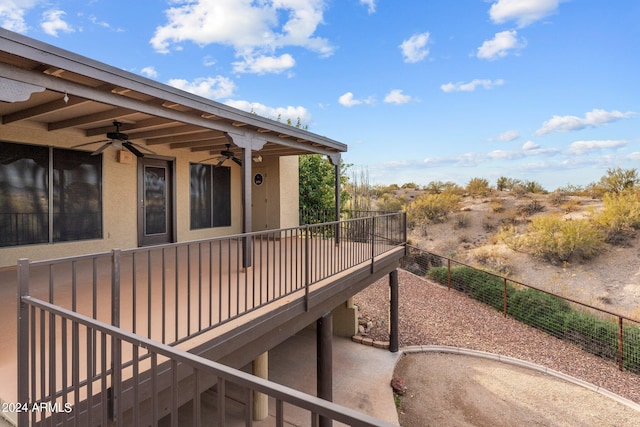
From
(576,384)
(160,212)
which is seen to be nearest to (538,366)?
(576,384)

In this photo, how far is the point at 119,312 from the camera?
7.61 ft

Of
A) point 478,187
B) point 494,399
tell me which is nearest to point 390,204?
point 478,187

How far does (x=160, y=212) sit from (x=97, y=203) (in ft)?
4.13

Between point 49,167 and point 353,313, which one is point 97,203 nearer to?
point 49,167

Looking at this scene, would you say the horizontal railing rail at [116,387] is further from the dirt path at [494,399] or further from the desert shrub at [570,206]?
the desert shrub at [570,206]

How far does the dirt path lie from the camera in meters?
5.18

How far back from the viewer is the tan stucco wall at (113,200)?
495 cm

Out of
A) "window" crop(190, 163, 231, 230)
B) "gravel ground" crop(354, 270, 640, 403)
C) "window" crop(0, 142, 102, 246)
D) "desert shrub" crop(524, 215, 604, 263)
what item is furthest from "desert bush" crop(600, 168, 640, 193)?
"window" crop(0, 142, 102, 246)

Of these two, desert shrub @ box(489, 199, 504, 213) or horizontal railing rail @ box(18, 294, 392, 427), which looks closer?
horizontal railing rail @ box(18, 294, 392, 427)

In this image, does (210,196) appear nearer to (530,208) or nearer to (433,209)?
(433,209)

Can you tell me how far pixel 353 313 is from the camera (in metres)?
7.95

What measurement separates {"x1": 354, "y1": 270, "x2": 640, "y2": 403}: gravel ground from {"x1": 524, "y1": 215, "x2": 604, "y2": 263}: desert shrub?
628 cm

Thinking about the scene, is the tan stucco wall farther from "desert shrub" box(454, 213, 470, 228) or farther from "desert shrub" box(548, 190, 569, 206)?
"desert shrub" box(548, 190, 569, 206)

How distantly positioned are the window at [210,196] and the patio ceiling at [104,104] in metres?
1.23
